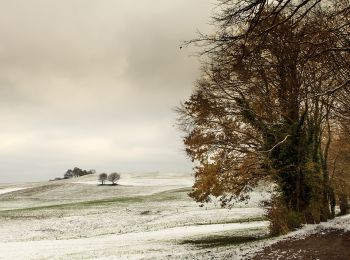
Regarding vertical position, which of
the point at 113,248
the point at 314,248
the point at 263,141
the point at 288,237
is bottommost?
the point at 113,248

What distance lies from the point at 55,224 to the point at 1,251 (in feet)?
57.3

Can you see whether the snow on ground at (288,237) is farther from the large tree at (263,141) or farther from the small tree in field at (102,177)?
the small tree in field at (102,177)

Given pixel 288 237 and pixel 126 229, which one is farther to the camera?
pixel 126 229

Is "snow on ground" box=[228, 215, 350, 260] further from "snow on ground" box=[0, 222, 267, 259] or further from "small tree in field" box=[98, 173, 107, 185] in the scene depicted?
"small tree in field" box=[98, 173, 107, 185]

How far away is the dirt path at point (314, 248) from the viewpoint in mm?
15820

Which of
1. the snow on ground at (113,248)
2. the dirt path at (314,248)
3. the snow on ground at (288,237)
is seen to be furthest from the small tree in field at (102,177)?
the dirt path at (314,248)

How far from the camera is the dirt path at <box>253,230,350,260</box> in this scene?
15820 millimetres

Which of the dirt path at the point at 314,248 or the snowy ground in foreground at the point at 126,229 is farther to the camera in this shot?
the snowy ground in foreground at the point at 126,229

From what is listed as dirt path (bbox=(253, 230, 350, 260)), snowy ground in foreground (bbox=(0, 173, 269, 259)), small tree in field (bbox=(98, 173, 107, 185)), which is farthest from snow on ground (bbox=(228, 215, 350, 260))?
small tree in field (bbox=(98, 173, 107, 185))

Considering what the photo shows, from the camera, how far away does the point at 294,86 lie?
23.5 metres

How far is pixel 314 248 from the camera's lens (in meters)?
17.0

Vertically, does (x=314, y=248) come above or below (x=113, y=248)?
above

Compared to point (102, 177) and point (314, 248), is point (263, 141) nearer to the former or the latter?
point (314, 248)

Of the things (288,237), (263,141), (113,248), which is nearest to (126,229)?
(113,248)
